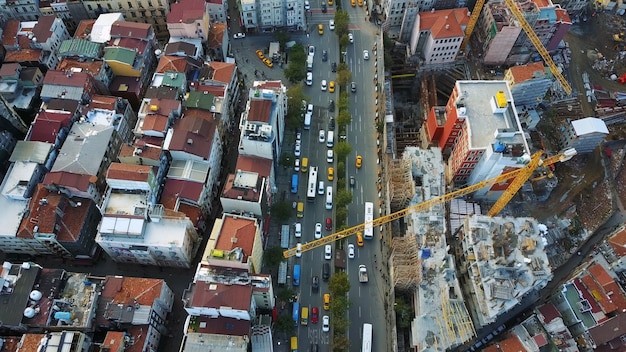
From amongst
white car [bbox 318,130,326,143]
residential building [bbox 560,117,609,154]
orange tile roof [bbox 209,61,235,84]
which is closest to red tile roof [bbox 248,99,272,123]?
orange tile roof [bbox 209,61,235,84]

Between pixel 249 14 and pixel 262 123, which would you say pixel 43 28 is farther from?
pixel 262 123

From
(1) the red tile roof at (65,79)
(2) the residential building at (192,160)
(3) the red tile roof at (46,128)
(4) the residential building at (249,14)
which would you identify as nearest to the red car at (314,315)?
(2) the residential building at (192,160)

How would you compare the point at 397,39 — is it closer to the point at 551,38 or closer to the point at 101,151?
the point at 551,38

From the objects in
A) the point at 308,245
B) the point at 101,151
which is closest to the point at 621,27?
the point at 308,245

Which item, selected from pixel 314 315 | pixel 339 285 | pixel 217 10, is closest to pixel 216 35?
pixel 217 10

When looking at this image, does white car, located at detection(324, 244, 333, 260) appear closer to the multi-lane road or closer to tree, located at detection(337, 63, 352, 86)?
the multi-lane road

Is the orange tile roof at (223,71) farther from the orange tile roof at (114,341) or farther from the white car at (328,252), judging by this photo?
the orange tile roof at (114,341)
